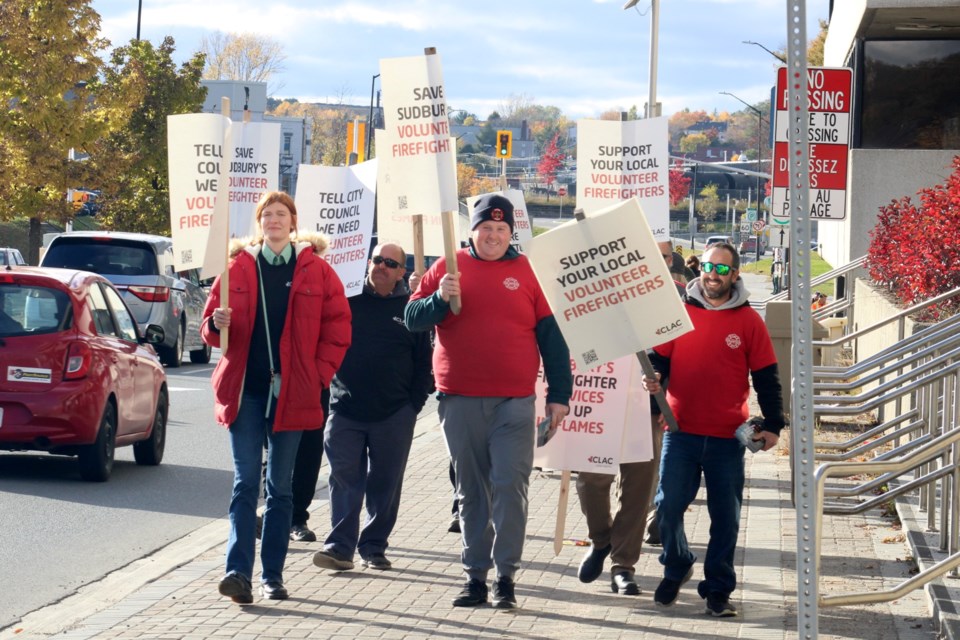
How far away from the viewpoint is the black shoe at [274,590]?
7895 millimetres

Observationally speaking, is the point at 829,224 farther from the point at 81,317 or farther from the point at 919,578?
the point at 919,578

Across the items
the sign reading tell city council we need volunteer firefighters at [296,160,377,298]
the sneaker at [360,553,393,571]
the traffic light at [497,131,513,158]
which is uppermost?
the traffic light at [497,131,513,158]

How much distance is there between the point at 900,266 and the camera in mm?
14352

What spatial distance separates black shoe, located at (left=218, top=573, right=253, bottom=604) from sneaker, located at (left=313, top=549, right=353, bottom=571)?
40.4 inches

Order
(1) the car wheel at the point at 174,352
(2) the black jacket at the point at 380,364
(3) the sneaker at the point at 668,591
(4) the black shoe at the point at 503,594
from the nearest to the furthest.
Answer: (4) the black shoe at the point at 503,594 < (3) the sneaker at the point at 668,591 < (2) the black jacket at the point at 380,364 < (1) the car wheel at the point at 174,352

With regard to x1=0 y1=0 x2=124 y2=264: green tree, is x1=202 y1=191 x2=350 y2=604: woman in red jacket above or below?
below

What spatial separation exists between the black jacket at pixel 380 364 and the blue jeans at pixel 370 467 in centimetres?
7

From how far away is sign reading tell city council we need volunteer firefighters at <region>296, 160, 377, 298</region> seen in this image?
11805 mm

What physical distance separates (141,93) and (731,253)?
1444 inches

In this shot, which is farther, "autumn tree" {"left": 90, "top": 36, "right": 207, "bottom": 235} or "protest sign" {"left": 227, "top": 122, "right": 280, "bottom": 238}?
"autumn tree" {"left": 90, "top": 36, "right": 207, "bottom": 235}

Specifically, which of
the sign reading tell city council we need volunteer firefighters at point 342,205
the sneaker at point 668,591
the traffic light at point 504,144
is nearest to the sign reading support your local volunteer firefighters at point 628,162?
the sign reading tell city council we need volunteer firefighters at point 342,205

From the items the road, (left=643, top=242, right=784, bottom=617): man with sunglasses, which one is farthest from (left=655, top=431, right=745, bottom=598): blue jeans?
the road

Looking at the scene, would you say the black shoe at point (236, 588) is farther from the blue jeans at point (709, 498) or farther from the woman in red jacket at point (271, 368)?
the blue jeans at point (709, 498)

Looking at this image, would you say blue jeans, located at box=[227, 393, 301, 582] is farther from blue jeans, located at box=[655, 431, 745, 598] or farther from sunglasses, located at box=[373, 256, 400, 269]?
blue jeans, located at box=[655, 431, 745, 598]
